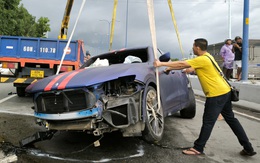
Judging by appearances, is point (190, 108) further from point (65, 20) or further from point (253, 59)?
point (253, 59)

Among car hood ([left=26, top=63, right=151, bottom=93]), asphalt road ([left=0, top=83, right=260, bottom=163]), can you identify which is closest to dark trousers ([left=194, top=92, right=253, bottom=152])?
asphalt road ([left=0, top=83, right=260, bottom=163])

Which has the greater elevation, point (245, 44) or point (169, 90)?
point (245, 44)

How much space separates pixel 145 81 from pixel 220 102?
1095 millimetres

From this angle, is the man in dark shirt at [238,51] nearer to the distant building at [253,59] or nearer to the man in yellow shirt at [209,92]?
the man in yellow shirt at [209,92]

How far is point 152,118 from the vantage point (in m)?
3.81

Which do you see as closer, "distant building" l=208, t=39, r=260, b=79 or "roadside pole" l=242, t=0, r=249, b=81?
"roadside pole" l=242, t=0, r=249, b=81

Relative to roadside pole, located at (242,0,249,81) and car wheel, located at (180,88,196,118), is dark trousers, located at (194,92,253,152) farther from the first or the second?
roadside pole, located at (242,0,249,81)

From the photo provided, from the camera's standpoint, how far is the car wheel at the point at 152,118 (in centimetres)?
361

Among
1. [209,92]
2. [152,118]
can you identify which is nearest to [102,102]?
[152,118]

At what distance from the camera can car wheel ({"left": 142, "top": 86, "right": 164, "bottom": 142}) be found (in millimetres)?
3607

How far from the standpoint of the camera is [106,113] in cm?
323

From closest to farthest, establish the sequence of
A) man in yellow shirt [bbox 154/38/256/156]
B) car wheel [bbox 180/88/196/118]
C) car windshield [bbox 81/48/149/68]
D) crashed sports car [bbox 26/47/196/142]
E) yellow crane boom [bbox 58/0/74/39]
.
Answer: crashed sports car [bbox 26/47/196/142] → man in yellow shirt [bbox 154/38/256/156] → car windshield [bbox 81/48/149/68] → car wheel [bbox 180/88/196/118] → yellow crane boom [bbox 58/0/74/39]

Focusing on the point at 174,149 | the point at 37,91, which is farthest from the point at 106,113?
the point at 174,149

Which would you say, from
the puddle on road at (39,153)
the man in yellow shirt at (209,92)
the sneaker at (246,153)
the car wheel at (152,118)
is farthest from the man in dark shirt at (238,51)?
the puddle on road at (39,153)
